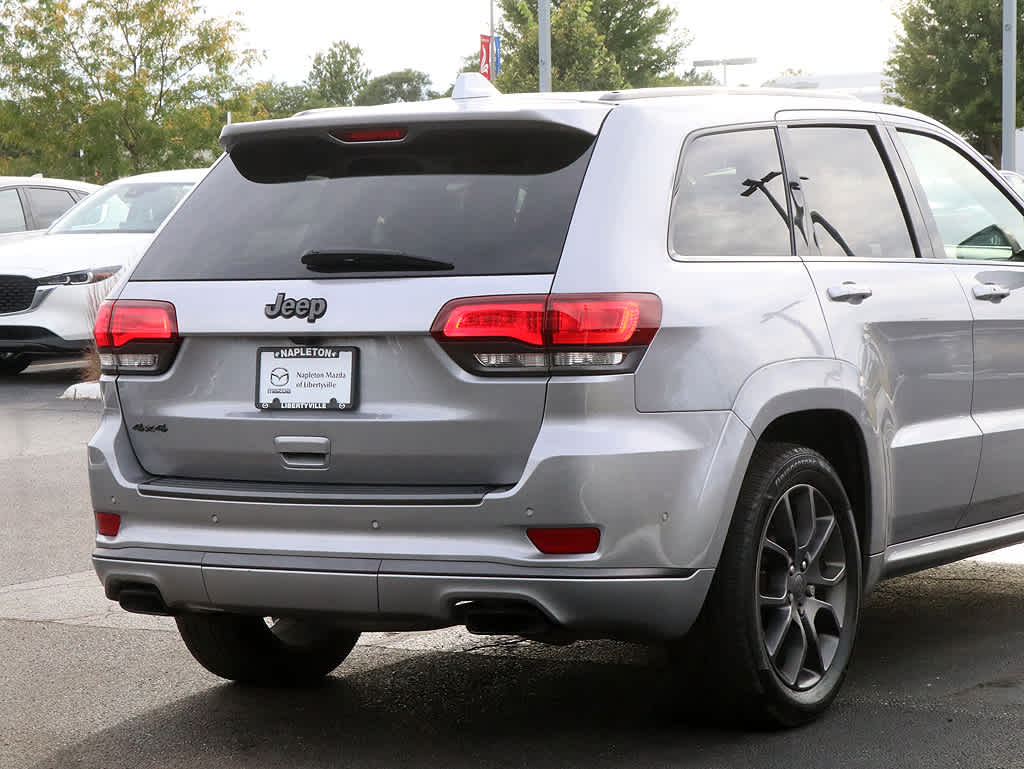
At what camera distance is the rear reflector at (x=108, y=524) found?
465 cm

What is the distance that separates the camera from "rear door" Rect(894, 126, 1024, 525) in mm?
5566

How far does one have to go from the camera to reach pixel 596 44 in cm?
4775

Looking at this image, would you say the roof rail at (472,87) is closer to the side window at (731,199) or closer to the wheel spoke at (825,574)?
the side window at (731,199)

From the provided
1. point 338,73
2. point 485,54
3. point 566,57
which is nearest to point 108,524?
point 485,54

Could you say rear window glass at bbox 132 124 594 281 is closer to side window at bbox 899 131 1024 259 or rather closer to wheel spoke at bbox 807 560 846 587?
wheel spoke at bbox 807 560 846 587

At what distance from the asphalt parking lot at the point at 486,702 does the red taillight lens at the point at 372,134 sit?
5.51ft

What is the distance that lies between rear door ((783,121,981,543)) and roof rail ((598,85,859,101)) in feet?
0.49

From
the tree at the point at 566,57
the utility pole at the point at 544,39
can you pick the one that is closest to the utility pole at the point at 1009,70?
the utility pole at the point at 544,39

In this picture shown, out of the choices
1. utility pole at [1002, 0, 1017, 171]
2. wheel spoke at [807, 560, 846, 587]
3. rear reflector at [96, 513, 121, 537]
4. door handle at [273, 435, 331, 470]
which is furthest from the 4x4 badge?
utility pole at [1002, 0, 1017, 171]

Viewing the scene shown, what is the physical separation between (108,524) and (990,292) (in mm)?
2953

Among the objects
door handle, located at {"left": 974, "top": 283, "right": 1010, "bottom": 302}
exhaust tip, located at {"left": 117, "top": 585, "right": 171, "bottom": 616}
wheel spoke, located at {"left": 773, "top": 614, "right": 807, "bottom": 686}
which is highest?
door handle, located at {"left": 974, "top": 283, "right": 1010, "bottom": 302}

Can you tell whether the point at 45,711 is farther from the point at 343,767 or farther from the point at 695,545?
the point at 695,545

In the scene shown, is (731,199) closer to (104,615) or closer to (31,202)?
(104,615)

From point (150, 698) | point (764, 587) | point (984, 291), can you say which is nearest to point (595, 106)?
point (764, 587)
